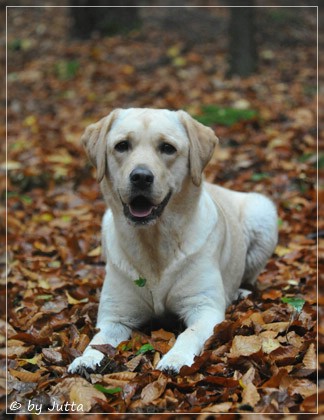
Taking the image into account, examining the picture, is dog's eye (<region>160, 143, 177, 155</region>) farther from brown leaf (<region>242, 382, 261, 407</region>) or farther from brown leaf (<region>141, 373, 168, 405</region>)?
brown leaf (<region>242, 382, 261, 407</region>)

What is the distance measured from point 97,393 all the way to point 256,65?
936 centimetres

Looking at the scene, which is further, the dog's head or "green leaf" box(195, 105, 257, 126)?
"green leaf" box(195, 105, 257, 126)

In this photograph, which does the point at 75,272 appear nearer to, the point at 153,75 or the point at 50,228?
the point at 50,228

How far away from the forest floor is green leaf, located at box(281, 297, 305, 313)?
0.02 meters

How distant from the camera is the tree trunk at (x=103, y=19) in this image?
14820 millimetres

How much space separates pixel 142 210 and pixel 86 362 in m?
1.01

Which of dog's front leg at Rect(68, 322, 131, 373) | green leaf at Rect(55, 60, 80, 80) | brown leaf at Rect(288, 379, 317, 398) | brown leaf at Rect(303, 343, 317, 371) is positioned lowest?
green leaf at Rect(55, 60, 80, 80)

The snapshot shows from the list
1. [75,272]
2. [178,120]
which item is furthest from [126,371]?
[75,272]

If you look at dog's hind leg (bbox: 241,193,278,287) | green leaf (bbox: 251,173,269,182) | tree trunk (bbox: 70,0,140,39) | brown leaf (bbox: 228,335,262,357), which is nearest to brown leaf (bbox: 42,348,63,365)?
brown leaf (bbox: 228,335,262,357)

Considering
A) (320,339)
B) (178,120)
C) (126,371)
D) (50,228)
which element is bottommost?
(50,228)

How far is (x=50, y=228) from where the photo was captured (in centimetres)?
707

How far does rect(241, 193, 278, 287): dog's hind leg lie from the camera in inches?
217

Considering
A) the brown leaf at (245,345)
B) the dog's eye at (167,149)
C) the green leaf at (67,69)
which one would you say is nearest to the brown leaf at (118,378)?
the brown leaf at (245,345)

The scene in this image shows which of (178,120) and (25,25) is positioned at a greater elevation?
(178,120)
